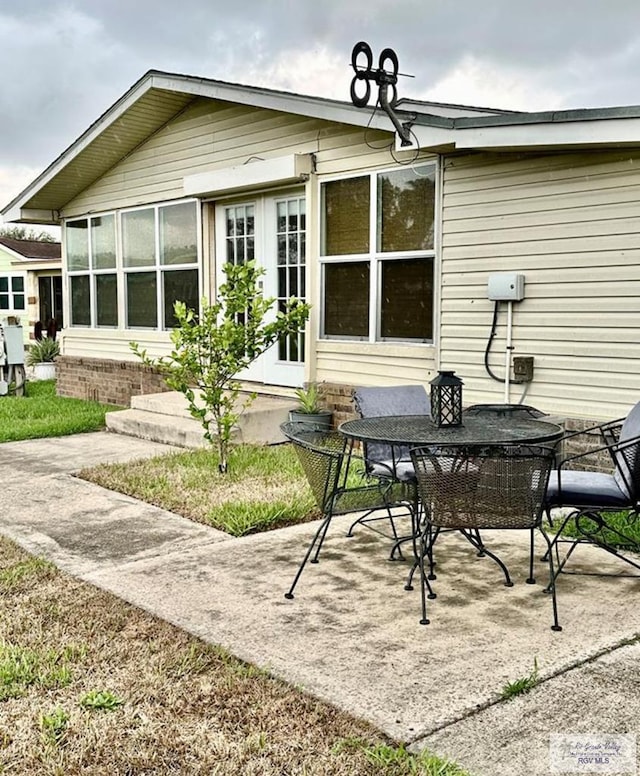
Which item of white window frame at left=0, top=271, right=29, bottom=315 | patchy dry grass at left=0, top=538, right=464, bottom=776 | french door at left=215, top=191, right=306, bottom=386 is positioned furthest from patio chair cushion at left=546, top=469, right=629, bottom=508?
white window frame at left=0, top=271, right=29, bottom=315

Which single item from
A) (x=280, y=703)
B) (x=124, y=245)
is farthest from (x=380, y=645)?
(x=124, y=245)

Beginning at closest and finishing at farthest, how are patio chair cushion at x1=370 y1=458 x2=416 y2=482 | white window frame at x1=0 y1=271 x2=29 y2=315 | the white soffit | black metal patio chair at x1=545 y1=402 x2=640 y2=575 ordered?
black metal patio chair at x1=545 y1=402 x2=640 y2=575 → patio chair cushion at x1=370 y1=458 x2=416 y2=482 → the white soffit → white window frame at x1=0 y1=271 x2=29 y2=315

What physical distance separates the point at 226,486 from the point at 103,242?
6.38 meters

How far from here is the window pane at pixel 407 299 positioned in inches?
268

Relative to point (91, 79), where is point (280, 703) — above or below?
below

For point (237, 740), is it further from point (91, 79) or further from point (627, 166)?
point (91, 79)

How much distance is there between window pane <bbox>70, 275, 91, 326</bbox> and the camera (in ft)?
37.6

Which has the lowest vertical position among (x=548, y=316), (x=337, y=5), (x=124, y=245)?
(x=548, y=316)

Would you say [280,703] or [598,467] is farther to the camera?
[598,467]

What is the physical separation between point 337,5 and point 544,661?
36.6 ft

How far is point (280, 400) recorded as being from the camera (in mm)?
8172

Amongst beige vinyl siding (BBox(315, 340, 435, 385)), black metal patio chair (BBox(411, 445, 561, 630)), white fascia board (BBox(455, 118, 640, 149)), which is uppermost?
white fascia board (BBox(455, 118, 640, 149))

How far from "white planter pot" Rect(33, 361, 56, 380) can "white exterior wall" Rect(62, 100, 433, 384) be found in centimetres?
354

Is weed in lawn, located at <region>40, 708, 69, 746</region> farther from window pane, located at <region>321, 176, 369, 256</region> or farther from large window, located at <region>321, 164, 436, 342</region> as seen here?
window pane, located at <region>321, 176, 369, 256</region>
